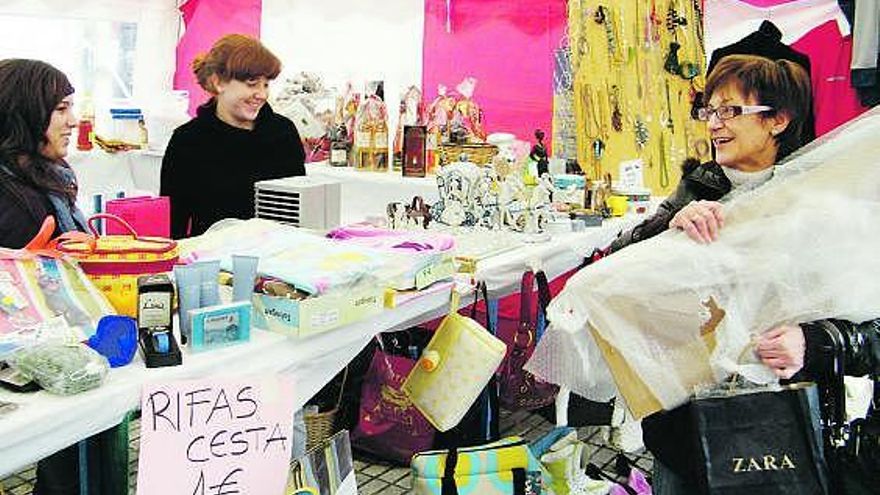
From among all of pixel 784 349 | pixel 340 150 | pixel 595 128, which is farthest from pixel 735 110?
pixel 340 150

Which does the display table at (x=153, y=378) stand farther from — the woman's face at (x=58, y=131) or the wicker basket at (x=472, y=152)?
the wicker basket at (x=472, y=152)

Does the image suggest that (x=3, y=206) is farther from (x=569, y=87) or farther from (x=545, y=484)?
(x=569, y=87)

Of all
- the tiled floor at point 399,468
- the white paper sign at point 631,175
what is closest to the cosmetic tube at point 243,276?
the tiled floor at point 399,468

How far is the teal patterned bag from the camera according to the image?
1.92 m

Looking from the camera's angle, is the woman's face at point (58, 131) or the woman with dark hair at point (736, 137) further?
the woman's face at point (58, 131)

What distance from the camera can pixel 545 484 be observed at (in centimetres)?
227

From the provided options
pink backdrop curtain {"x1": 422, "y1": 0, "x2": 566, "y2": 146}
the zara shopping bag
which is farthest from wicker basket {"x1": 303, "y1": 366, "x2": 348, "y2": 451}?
pink backdrop curtain {"x1": 422, "y1": 0, "x2": 566, "y2": 146}

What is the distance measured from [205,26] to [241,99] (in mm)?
2598

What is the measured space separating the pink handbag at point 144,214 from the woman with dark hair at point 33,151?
0.16 meters

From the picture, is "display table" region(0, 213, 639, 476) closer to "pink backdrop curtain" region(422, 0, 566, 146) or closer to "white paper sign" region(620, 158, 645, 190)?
"white paper sign" region(620, 158, 645, 190)

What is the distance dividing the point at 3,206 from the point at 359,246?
37.7 inches

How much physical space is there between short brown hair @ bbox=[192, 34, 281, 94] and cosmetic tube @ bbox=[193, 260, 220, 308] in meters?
1.70

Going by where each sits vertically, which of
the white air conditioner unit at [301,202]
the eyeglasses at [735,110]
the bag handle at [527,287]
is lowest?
the bag handle at [527,287]

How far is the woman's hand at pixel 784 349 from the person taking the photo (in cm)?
139
